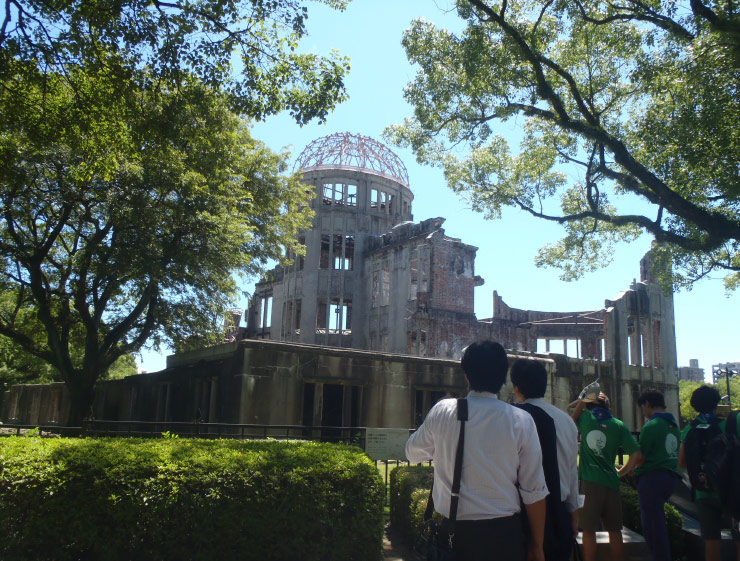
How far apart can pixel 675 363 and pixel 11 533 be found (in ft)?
114

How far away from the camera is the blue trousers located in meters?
5.81

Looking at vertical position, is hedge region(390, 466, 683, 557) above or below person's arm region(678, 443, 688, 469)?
below

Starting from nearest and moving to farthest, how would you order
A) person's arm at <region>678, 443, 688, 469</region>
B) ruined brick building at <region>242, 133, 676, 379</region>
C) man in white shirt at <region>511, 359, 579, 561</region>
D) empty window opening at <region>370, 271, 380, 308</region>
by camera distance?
1. man in white shirt at <region>511, 359, 579, 561</region>
2. person's arm at <region>678, 443, 688, 469</region>
3. ruined brick building at <region>242, 133, 676, 379</region>
4. empty window opening at <region>370, 271, 380, 308</region>

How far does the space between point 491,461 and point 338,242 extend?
1495 inches

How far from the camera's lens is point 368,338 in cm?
3831

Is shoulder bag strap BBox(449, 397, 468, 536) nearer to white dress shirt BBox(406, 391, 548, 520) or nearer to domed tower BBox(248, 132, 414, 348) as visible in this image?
white dress shirt BBox(406, 391, 548, 520)

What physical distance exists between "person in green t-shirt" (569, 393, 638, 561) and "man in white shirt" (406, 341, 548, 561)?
2744 millimetres

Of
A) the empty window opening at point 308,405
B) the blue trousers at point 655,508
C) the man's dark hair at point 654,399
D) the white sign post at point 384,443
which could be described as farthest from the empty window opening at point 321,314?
A: the blue trousers at point 655,508

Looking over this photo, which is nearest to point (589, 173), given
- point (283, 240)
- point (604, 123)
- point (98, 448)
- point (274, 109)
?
point (604, 123)

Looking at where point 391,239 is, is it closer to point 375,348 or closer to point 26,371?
point 375,348

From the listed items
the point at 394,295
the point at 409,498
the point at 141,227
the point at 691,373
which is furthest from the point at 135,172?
the point at 691,373

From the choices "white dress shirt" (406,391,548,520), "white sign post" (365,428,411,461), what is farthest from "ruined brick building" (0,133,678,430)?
"white dress shirt" (406,391,548,520)

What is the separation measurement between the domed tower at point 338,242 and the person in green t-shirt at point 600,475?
3248cm

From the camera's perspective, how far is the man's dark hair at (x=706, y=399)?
20.2 feet
